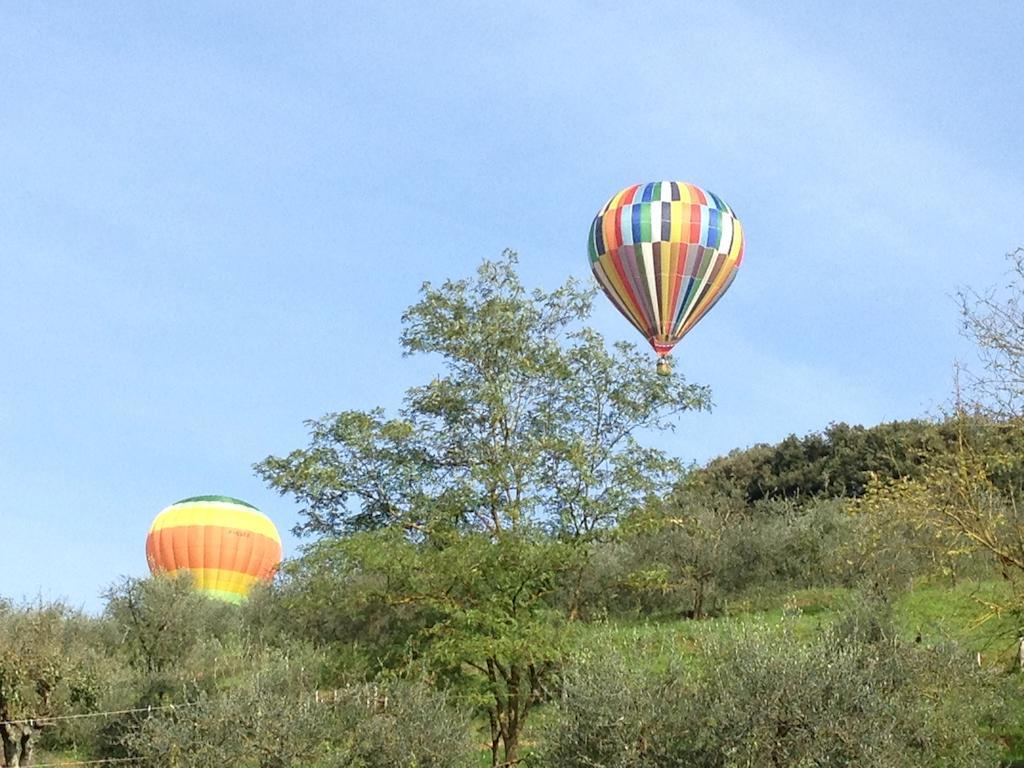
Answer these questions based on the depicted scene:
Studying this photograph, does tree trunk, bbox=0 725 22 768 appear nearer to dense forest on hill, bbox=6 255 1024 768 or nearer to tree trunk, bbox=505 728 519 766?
dense forest on hill, bbox=6 255 1024 768

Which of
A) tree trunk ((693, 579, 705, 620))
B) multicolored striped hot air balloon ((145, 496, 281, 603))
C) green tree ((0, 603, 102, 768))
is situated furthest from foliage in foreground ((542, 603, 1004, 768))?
multicolored striped hot air balloon ((145, 496, 281, 603))

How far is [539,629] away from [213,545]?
47587 mm

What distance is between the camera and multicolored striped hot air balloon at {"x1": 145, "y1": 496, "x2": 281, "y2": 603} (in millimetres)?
65938

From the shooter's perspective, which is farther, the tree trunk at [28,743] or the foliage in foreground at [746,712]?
the tree trunk at [28,743]

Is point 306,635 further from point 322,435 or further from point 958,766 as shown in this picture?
point 958,766

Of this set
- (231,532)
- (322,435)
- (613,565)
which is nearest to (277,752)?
(322,435)

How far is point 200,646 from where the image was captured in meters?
43.7

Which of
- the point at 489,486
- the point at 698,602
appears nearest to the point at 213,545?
the point at 698,602

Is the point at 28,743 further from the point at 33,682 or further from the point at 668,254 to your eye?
the point at 668,254

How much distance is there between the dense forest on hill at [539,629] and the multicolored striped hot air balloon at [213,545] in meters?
30.9

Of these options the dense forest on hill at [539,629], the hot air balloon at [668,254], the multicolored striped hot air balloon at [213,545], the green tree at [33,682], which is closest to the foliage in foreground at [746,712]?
the dense forest on hill at [539,629]

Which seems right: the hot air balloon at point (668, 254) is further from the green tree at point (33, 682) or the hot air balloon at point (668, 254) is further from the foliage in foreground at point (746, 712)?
the foliage in foreground at point (746, 712)

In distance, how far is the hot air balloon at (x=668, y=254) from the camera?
49562 mm

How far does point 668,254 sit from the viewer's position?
49438 millimetres
